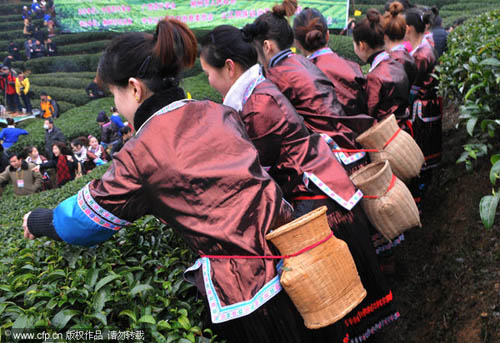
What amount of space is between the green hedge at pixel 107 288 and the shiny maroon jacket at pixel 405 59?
2960 millimetres

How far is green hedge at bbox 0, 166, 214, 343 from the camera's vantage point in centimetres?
145

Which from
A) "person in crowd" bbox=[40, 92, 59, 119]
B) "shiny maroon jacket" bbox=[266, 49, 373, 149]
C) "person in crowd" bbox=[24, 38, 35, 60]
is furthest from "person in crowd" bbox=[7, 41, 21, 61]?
"shiny maroon jacket" bbox=[266, 49, 373, 149]

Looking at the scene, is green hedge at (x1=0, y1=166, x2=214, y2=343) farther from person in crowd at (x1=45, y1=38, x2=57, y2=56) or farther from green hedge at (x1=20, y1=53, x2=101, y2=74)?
person in crowd at (x1=45, y1=38, x2=57, y2=56)

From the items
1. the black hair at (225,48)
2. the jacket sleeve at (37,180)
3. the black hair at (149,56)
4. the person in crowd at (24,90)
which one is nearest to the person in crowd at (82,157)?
the jacket sleeve at (37,180)

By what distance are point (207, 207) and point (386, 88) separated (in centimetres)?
248

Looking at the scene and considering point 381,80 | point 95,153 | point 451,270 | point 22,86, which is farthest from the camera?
point 22,86

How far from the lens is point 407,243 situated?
4.00m

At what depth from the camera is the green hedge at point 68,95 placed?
14867 millimetres

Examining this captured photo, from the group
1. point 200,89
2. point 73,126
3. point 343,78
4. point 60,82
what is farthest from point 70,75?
point 343,78

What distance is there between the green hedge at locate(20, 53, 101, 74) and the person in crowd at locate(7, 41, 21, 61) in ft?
1.03

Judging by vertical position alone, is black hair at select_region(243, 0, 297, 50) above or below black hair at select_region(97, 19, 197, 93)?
below

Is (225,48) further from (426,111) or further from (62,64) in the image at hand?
(62,64)

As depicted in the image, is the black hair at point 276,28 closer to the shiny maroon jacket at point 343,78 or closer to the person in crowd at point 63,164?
the shiny maroon jacket at point 343,78

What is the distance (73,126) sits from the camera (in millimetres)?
11695
